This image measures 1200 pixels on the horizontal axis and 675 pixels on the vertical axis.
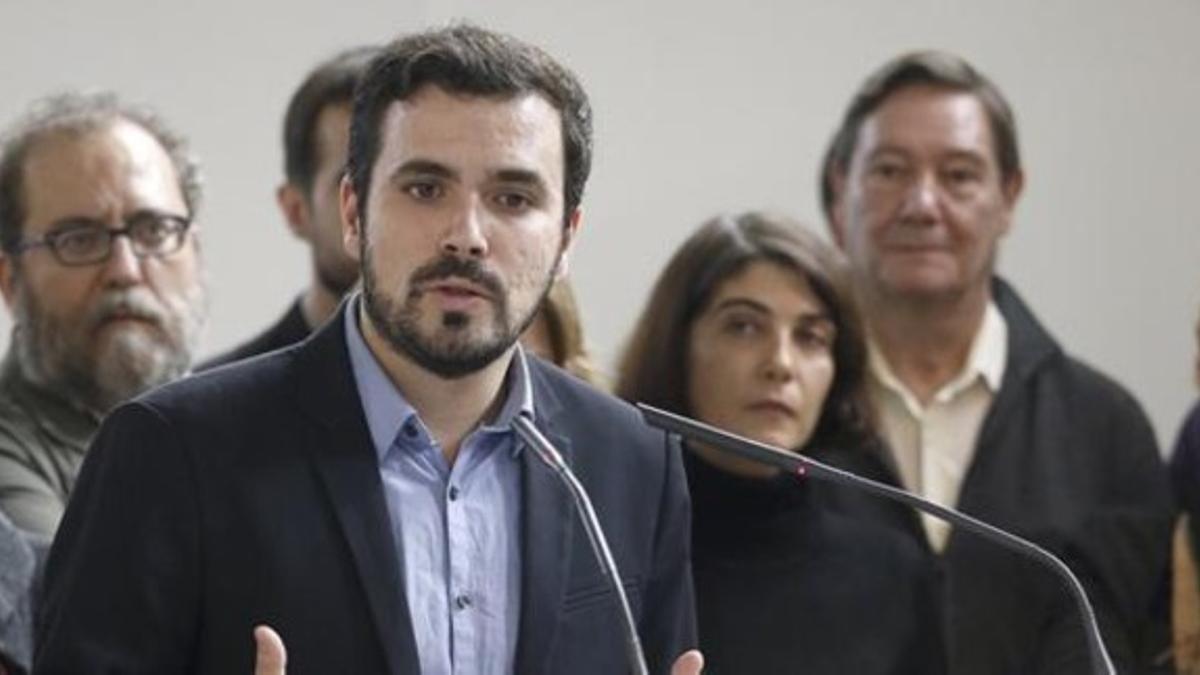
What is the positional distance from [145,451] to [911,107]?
5.95 feet

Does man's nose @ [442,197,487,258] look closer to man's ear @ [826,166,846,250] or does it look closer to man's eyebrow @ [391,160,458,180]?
man's eyebrow @ [391,160,458,180]

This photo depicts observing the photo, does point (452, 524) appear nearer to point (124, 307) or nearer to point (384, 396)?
point (384, 396)

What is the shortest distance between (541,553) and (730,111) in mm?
2249

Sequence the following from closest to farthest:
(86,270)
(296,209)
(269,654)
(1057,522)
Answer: (269,654) < (86,270) < (1057,522) < (296,209)

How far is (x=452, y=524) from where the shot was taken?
2.21 m

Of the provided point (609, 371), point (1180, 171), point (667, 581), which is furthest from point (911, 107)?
point (667, 581)

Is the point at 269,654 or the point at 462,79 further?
the point at 462,79

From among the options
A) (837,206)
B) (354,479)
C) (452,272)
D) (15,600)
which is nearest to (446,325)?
(452,272)

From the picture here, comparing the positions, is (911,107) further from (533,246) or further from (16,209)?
(533,246)

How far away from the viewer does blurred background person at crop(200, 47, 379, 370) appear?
3.40 m

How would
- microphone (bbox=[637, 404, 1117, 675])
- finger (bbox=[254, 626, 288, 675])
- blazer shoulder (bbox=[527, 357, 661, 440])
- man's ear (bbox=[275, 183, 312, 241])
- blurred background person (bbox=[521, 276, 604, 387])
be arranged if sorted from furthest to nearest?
man's ear (bbox=[275, 183, 312, 241])
blurred background person (bbox=[521, 276, 604, 387])
blazer shoulder (bbox=[527, 357, 661, 440])
microphone (bbox=[637, 404, 1117, 675])
finger (bbox=[254, 626, 288, 675])

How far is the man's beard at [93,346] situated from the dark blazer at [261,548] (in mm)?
879

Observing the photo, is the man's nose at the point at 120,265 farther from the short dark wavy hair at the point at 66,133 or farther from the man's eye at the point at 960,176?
the man's eye at the point at 960,176

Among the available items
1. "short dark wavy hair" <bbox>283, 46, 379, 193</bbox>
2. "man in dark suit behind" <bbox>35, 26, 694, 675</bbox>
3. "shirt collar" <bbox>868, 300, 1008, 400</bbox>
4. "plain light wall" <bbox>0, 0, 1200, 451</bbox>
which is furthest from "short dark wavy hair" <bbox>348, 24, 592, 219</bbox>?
"plain light wall" <bbox>0, 0, 1200, 451</bbox>
